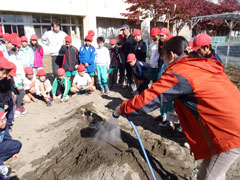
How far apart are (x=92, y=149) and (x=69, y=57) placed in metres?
3.48

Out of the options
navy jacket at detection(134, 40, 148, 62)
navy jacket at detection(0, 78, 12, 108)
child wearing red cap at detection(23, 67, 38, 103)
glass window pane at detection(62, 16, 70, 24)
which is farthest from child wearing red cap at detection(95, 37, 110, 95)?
glass window pane at detection(62, 16, 70, 24)

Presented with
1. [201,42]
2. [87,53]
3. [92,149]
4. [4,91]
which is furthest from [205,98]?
[87,53]

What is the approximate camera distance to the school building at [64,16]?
1242 cm

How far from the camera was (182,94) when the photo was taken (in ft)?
5.09

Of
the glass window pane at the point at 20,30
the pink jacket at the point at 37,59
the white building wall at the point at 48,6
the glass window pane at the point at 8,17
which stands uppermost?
the white building wall at the point at 48,6

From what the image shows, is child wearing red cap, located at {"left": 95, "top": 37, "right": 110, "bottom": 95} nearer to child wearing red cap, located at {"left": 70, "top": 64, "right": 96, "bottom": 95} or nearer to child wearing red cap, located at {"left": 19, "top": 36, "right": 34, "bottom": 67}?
child wearing red cap, located at {"left": 70, "top": 64, "right": 96, "bottom": 95}

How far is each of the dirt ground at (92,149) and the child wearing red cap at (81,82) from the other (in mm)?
993

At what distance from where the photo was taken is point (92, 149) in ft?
10.2

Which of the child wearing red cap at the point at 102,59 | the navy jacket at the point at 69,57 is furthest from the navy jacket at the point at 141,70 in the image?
the navy jacket at the point at 69,57

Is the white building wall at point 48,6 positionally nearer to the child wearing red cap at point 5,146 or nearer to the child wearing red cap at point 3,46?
the child wearing red cap at point 3,46

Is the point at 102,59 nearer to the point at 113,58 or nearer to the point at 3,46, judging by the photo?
the point at 113,58

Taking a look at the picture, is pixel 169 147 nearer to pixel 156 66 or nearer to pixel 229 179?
pixel 229 179

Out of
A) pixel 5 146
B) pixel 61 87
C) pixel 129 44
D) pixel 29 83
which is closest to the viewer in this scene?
pixel 5 146

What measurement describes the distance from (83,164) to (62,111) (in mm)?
2398
